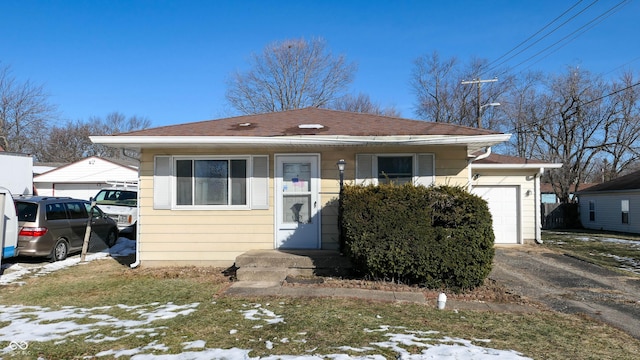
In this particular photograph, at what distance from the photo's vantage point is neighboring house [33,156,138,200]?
21672mm

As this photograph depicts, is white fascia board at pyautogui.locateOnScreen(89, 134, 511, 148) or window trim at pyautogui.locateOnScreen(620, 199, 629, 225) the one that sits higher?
white fascia board at pyautogui.locateOnScreen(89, 134, 511, 148)

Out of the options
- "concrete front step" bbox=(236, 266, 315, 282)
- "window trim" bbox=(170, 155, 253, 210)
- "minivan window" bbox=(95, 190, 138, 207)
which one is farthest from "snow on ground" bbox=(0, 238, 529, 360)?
"minivan window" bbox=(95, 190, 138, 207)

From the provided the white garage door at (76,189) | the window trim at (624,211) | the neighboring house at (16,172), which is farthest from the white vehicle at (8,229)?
the window trim at (624,211)

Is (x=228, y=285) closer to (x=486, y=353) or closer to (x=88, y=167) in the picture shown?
(x=486, y=353)

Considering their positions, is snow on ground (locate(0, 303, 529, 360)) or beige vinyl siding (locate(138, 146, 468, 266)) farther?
beige vinyl siding (locate(138, 146, 468, 266))

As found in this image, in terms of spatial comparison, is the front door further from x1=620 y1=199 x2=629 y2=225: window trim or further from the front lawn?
x1=620 y1=199 x2=629 y2=225: window trim

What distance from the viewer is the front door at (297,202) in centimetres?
809

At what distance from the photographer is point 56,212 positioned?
9.35m

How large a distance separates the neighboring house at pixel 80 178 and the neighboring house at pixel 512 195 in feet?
58.0

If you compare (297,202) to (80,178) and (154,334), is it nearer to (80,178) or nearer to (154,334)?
(154,334)

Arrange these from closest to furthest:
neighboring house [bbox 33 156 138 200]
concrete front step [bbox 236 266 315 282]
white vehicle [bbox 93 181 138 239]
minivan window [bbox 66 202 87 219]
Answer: concrete front step [bbox 236 266 315 282]
minivan window [bbox 66 202 87 219]
white vehicle [bbox 93 181 138 239]
neighboring house [bbox 33 156 138 200]

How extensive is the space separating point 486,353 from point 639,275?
6.45 m

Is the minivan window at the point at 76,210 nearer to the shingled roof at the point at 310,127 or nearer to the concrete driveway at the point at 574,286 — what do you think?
the shingled roof at the point at 310,127

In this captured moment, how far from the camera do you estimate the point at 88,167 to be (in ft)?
71.8
